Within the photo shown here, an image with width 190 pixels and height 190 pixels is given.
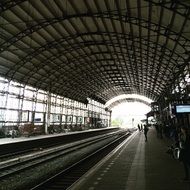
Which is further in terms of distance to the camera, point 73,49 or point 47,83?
point 47,83

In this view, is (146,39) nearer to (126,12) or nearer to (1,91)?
(126,12)

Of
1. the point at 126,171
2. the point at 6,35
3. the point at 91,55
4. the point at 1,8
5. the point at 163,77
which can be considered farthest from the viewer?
the point at 163,77

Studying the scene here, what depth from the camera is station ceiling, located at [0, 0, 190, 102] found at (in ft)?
73.1

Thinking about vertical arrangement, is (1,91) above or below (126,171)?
above

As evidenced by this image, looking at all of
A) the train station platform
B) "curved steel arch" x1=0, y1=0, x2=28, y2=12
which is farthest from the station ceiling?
the train station platform

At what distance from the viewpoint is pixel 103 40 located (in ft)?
102

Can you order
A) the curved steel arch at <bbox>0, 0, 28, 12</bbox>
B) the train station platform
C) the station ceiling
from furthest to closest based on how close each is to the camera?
1. the station ceiling
2. the curved steel arch at <bbox>0, 0, 28, 12</bbox>
3. the train station platform

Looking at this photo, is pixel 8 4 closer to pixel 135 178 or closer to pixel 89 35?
pixel 89 35

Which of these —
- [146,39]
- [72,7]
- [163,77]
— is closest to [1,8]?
[72,7]

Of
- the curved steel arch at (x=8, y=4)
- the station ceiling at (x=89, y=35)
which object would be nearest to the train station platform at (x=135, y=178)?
the station ceiling at (x=89, y=35)

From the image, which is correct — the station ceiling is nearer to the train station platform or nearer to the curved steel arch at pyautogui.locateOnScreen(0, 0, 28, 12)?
the curved steel arch at pyautogui.locateOnScreen(0, 0, 28, 12)

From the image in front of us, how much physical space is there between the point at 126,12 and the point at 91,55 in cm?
1562

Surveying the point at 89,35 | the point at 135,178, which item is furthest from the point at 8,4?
the point at 135,178

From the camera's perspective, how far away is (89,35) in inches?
1169
